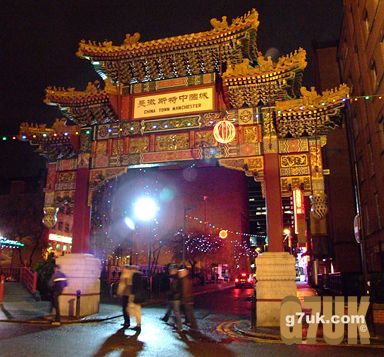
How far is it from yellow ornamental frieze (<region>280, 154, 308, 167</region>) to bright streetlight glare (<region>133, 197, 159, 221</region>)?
81.9 feet

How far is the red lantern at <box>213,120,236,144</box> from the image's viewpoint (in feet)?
44.0

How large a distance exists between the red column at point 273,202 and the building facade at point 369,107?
1137 cm

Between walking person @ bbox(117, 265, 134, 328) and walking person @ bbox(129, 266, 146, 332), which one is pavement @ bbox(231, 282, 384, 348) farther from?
walking person @ bbox(117, 265, 134, 328)

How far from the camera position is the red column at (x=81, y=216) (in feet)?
49.1

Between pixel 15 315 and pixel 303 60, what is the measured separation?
48.0 ft

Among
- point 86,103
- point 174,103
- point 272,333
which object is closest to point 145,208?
point 86,103

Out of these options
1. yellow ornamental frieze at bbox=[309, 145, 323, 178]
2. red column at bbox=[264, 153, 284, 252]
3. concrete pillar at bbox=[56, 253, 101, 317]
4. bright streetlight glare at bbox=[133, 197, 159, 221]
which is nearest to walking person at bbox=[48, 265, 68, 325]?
concrete pillar at bbox=[56, 253, 101, 317]

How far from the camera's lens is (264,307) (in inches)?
484

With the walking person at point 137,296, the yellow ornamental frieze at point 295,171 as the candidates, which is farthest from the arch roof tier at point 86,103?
the yellow ornamental frieze at point 295,171

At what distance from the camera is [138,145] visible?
14930 millimetres

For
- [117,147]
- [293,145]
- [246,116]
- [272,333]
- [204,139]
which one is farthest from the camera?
[117,147]

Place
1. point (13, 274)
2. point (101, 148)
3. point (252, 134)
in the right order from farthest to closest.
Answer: point (13, 274), point (101, 148), point (252, 134)

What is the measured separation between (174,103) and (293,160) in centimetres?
498

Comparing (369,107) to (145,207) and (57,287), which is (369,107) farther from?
(57,287)
